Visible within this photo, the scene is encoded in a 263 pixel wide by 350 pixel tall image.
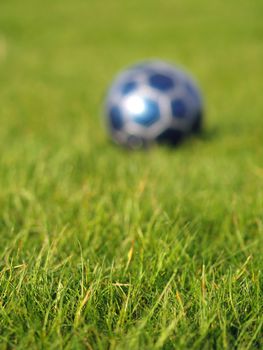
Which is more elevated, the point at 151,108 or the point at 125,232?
the point at 151,108

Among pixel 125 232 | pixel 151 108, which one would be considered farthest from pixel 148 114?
pixel 125 232

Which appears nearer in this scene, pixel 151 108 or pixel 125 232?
pixel 125 232

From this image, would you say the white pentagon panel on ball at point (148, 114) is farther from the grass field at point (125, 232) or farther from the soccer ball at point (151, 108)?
the grass field at point (125, 232)

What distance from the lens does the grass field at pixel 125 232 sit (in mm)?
1717

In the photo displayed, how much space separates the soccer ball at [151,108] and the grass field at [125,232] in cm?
20

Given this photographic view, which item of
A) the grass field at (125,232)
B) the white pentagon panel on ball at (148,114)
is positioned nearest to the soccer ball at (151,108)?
the white pentagon panel on ball at (148,114)

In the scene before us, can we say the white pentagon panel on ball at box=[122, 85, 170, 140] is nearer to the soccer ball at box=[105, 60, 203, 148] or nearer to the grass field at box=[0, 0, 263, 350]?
the soccer ball at box=[105, 60, 203, 148]

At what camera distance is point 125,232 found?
2.59m

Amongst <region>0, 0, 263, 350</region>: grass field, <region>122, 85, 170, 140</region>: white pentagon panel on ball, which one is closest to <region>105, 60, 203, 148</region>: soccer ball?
<region>122, 85, 170, 140</region>: white pentagon panel on ball

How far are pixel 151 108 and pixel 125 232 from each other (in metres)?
2.32

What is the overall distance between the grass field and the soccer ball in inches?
7.9

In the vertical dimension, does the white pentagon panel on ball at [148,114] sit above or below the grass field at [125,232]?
above

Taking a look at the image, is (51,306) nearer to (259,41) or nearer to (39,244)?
(39,244)

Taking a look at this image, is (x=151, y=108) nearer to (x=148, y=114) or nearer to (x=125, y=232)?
(x=148, y=114)
